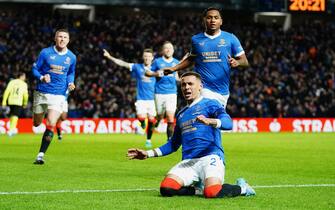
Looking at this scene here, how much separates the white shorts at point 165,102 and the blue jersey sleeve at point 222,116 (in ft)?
38.4

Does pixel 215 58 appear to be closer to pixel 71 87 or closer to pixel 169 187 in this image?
pixel 169 187

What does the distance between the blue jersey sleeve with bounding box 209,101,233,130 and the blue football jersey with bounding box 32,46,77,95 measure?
657cm

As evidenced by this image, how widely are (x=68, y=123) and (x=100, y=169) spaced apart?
Answer: 1972 cm

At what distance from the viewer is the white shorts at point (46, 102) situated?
613 inches

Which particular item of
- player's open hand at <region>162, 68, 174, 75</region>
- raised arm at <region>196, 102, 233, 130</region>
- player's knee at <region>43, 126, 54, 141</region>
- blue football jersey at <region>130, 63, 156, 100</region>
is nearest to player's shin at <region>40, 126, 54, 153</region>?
player's knee at <region>43, 126, 54, 141</region>

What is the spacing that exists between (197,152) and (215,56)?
3.18 m

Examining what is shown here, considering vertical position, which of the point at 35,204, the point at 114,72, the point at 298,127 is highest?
the point at 35,204

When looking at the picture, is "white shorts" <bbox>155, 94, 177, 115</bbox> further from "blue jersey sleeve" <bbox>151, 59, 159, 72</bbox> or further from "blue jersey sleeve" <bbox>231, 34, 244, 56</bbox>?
"blue jersey sleeve" <bbox>231, 34, 244, 56</bbox>

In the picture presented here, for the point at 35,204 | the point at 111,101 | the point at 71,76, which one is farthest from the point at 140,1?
the point at 35,204

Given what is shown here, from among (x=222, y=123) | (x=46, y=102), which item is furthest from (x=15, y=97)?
(x=222, y=123)

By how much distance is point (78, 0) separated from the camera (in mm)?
41781

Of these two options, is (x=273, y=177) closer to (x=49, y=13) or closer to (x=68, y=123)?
(x=68, y=123)

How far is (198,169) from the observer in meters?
9.69

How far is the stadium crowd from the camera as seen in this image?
1417 inches
